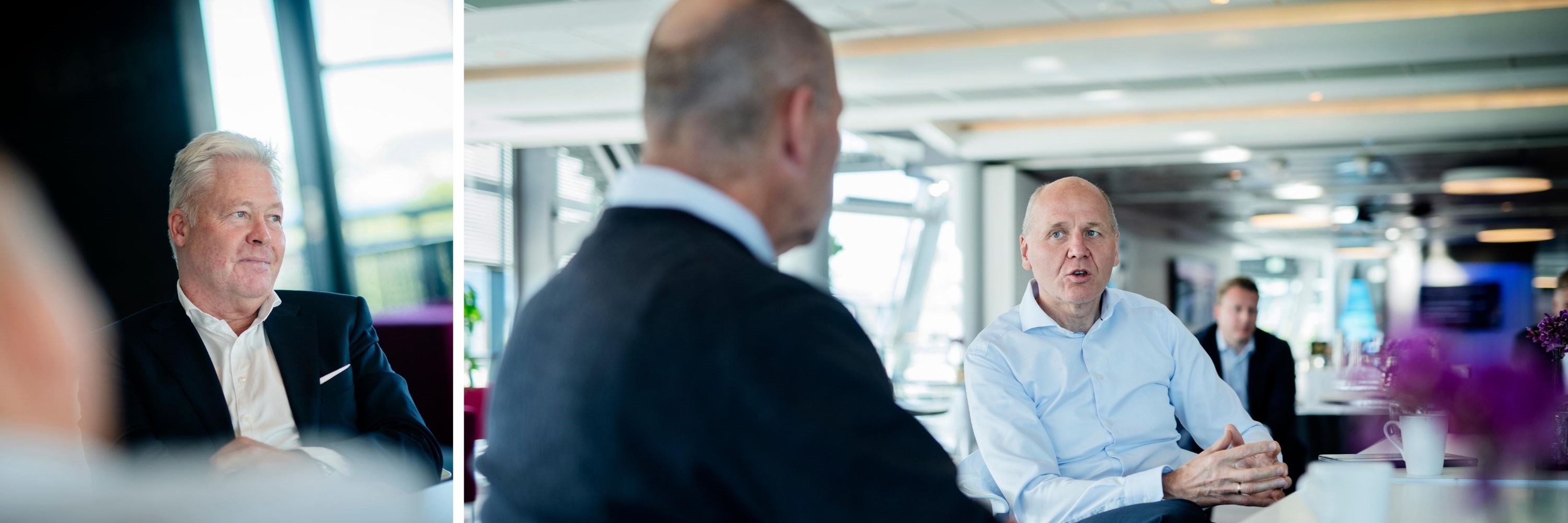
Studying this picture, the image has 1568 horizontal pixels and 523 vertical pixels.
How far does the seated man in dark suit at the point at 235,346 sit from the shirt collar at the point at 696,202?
1.50 metres

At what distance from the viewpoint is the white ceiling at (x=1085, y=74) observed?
18.6 ft

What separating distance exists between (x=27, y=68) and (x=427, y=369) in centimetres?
101

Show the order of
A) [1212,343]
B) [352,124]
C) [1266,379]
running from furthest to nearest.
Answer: [1266,379] < [1212,343] < [352,124]

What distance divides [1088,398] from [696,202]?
5.56 feet

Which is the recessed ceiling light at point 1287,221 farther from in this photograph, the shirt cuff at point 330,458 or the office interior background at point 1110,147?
the shirt cuff at point 330,458

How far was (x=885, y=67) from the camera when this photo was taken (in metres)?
6.68

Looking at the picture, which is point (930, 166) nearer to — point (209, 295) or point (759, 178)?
point (209, 295)

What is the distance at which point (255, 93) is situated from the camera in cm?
230

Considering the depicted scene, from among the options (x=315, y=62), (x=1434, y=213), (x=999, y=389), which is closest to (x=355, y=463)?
(x=315, y=62)

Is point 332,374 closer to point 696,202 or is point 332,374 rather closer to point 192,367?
point 192,367

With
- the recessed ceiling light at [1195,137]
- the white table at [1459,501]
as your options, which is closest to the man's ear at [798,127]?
the white table at [1459,501]

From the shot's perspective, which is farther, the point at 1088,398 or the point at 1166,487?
the point at 1088,398

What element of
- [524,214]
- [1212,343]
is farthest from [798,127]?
[524,214]

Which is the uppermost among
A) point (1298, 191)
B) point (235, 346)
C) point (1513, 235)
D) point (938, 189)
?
point (235, 346)
